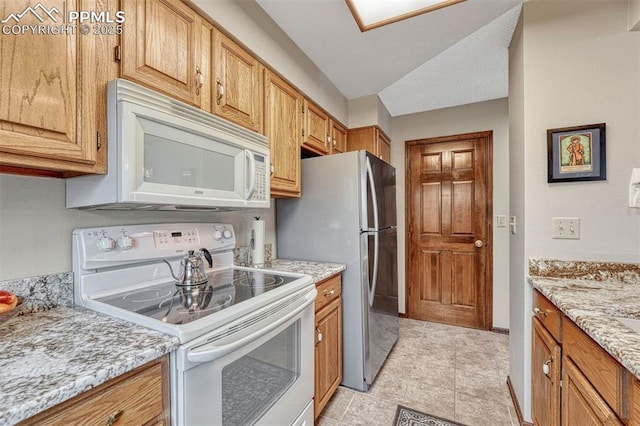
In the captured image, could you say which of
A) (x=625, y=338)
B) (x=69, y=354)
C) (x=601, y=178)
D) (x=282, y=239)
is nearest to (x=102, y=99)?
(x=69, y=354)

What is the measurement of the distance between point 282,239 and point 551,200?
1.72 metres

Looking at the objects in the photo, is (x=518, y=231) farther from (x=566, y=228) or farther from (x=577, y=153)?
(x=577, y=153)

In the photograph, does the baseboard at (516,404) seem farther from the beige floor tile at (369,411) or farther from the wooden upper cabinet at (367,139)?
the wooden upper cabinet at (367,139)

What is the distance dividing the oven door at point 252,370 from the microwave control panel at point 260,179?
0.55 m

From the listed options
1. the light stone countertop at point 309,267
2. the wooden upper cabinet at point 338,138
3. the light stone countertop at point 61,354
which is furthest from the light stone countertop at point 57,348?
the wooden upper cabinet at point 338,138

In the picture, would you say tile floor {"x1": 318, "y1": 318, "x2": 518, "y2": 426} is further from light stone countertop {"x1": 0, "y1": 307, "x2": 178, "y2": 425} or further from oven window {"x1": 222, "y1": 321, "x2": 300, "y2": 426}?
light stone countertop {"x1": 0, "y1": 307, "x2": 178, "y2": 425}

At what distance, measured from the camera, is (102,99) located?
96cm

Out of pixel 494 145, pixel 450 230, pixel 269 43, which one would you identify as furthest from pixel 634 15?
pixel 450 230

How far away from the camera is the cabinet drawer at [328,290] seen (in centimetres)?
168

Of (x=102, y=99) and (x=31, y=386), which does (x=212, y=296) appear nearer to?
(x=31, y=386)

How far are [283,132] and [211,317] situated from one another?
4.27ft

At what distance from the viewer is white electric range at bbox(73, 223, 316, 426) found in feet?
2.81

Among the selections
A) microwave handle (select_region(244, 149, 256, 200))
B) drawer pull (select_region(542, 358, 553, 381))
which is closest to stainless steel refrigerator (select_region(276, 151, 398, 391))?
microwave handle (select_region(244, 149, 256, 200))

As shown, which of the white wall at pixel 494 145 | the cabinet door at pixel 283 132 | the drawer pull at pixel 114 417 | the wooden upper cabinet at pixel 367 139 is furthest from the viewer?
the white wall at pixel 494 145
